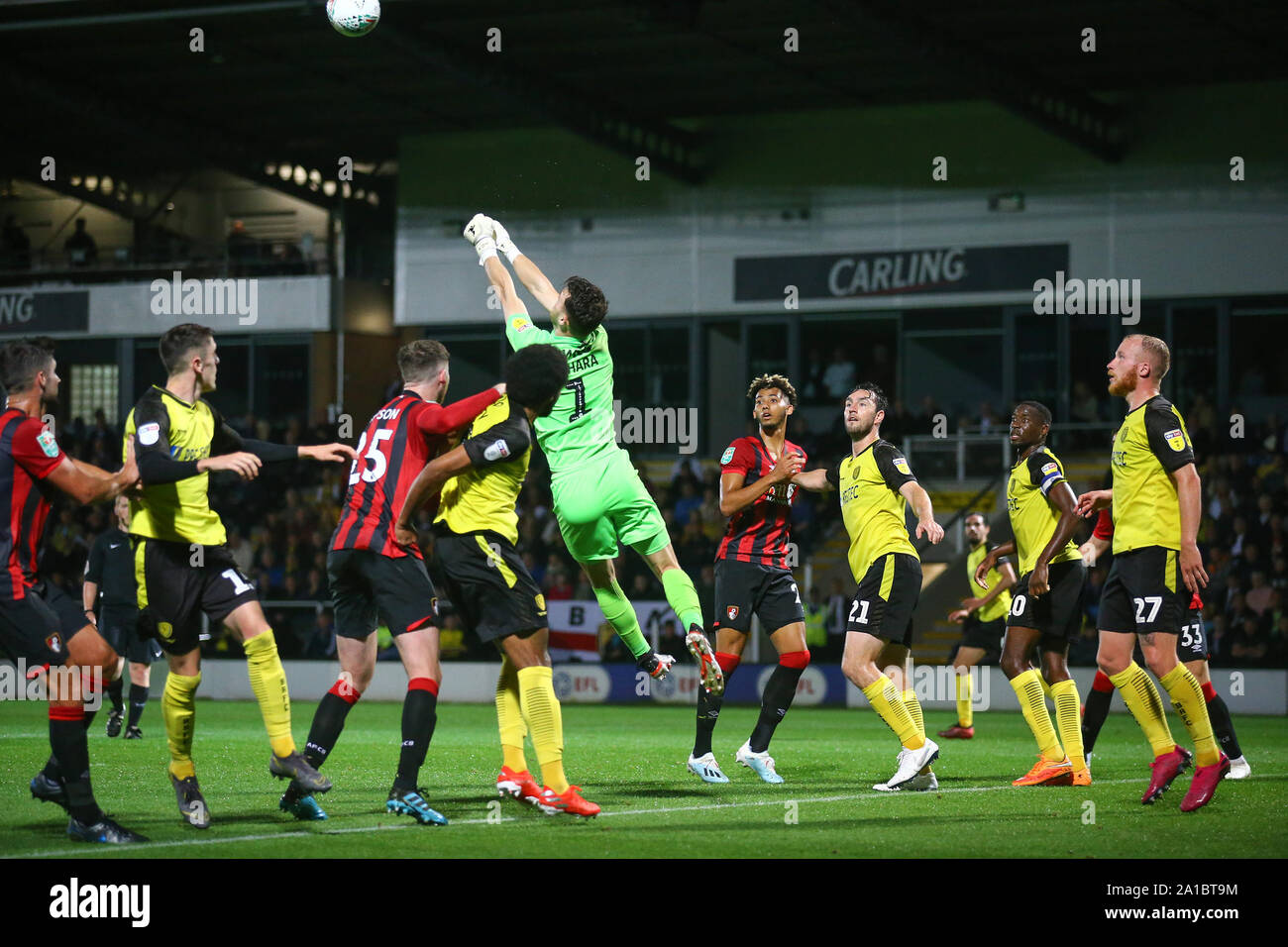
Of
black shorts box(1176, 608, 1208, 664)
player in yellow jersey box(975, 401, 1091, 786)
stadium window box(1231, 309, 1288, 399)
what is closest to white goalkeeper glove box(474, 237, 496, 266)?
player in yellow jersey box(975, 401, 1091, 786)

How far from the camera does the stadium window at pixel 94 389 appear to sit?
32.8 meters

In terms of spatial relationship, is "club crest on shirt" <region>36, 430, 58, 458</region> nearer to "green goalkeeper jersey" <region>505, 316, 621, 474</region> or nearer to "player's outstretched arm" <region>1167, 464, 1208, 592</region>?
"green goalkeeper jersey" <region>505, 316, 621, 474</region>

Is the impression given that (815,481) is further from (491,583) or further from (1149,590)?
(491,583)

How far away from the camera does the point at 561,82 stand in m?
25.7

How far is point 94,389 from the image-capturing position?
109ft

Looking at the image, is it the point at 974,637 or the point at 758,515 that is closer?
the point at 758,515

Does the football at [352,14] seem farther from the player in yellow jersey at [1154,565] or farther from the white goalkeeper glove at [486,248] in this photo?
the player in yellow jersey at [1154,565]

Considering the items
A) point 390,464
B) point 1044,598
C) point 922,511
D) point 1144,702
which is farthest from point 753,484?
point 390,464

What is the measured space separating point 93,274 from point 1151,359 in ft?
93.2

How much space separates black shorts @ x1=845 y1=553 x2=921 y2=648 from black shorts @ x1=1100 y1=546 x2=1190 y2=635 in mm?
1237

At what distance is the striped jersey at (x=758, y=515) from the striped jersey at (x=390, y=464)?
274 centimetres

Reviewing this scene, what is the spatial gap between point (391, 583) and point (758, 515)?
10.8 ft

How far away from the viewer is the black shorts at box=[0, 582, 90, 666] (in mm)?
6938

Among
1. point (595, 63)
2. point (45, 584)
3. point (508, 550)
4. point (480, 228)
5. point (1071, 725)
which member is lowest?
point (1071, 725)
